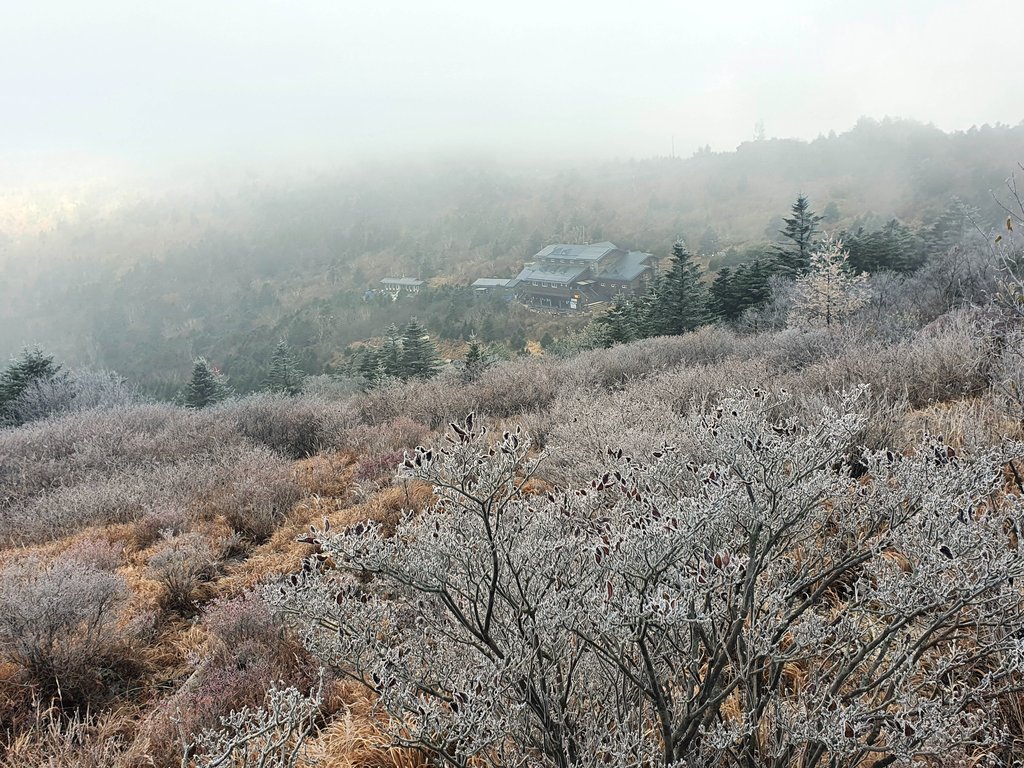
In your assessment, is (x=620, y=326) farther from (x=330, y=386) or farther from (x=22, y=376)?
(x=22, y=376)

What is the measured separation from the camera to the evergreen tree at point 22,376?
18.8 meters

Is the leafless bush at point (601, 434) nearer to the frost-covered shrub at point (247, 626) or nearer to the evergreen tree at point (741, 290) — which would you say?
the frost-covered shrub at point (247, 626)

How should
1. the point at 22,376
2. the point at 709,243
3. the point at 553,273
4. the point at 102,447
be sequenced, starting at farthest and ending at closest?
the point at 709,243 < the point at 553,273 < the point at 22,376 < the point at 102,447

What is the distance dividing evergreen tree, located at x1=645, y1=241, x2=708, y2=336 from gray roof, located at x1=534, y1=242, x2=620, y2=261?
24.6m

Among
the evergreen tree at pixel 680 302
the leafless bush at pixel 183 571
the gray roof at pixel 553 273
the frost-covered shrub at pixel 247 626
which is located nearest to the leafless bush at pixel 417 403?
the leafless bush at pixel 183 571

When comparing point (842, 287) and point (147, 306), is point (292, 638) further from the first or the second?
point (147, 306)

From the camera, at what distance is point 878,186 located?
5616 cm

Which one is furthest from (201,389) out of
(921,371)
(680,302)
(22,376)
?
(921,371)

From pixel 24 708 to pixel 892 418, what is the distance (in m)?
6.58

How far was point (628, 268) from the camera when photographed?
164ft

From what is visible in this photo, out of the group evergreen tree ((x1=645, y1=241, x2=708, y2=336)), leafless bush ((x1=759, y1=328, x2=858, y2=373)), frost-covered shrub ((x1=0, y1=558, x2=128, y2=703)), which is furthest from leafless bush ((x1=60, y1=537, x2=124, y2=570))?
evergreen tree ((x1=645, y1=241, x2=708, y2=336))

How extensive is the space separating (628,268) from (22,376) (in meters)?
43.8

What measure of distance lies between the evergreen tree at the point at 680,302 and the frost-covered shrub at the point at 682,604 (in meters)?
25.3

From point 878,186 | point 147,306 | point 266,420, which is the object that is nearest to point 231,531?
point 266,420
